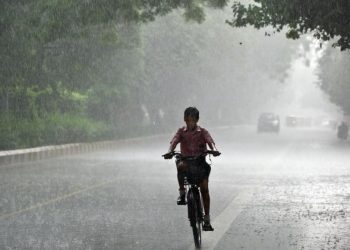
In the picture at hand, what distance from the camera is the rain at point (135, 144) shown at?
10641 mm

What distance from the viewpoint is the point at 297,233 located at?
10.4 m

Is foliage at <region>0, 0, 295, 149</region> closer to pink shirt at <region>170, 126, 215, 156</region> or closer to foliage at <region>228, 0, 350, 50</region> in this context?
foliage at <region>228, 0, 350, 50</region>

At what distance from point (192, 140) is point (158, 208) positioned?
4143mm

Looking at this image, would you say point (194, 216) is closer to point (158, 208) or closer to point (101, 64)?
point (158, 208)

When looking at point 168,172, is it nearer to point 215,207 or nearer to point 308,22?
point 308,22

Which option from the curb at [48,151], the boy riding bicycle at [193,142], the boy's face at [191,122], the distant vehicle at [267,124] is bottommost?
the distant vehicle at [267,124]

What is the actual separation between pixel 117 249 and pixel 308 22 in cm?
1113

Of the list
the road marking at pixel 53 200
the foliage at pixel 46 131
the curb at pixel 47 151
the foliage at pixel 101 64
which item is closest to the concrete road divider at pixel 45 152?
the curb at pixel 47 151

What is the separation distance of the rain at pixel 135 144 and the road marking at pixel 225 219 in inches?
1.1

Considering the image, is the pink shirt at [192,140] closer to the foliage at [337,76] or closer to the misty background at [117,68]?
the misty background at [117,68]

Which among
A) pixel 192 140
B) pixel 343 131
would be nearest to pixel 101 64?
pixel 343 131

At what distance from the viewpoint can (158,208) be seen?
13281 mm

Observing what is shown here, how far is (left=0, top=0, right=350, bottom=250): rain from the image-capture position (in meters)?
10.6

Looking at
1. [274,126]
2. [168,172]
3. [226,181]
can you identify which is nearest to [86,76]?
[168,172]
